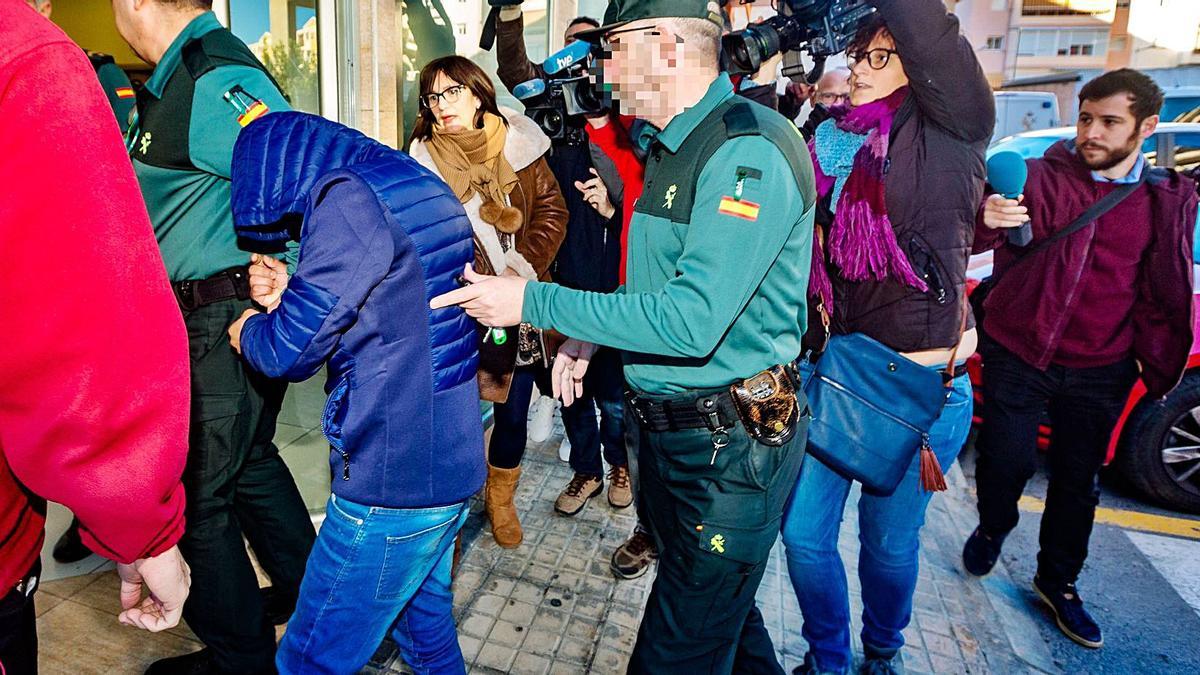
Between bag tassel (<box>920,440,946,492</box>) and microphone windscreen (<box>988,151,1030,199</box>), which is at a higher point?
microphone windscreen (<box>988,151,1030,199</box>)

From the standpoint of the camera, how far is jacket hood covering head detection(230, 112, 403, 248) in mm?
1725

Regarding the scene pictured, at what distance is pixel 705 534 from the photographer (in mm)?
1867

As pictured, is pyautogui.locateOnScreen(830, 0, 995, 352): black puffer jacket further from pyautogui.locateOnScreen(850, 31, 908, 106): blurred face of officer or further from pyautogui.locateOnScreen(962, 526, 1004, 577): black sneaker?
pyautogui.locateOnScreen(962, 526, 1004, 577): black sneaker

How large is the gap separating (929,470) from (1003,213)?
1.03 metres

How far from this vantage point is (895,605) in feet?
8.77

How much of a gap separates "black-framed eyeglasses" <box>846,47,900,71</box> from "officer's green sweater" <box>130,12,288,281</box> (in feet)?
6.17

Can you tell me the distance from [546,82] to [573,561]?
2.28 metres

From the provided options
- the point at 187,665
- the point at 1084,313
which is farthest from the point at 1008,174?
the point at 187,665

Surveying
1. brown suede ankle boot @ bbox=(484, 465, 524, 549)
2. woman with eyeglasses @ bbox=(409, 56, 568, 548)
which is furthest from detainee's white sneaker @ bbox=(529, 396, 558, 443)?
woman with eyeglasses @ bbox=(409, 56, 568, 548)

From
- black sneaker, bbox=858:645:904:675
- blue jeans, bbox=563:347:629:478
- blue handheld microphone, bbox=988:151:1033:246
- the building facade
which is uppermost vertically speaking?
the building facade

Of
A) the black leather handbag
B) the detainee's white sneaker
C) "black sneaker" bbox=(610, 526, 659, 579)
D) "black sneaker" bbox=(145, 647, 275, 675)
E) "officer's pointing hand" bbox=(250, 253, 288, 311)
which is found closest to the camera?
"officer's pointing hand" bbox=(250, 253, 288, 311)

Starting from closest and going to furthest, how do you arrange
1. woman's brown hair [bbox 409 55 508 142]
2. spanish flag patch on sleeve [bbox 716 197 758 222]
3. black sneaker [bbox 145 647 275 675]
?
spanish flag patch on sleeve [bbox 716 197 758 222], black sneaker [bbox 145 647 275 675], woman's brown hair [bbox 409 55 508 142]

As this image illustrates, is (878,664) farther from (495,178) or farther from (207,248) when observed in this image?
(207,248)

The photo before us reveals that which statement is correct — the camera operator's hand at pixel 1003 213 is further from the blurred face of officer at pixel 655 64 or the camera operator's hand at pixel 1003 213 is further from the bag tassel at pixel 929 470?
the blurred face of officer at pixel 655 64
